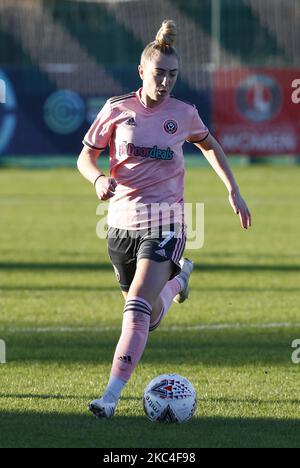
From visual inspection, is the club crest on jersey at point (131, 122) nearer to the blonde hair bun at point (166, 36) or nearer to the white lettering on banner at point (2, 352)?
the blonde hair bun at point (166, 36)

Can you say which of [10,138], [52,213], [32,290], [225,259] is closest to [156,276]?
[32,290]

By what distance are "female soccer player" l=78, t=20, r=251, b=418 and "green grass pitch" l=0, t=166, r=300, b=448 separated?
627 millimetres

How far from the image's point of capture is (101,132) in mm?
7082

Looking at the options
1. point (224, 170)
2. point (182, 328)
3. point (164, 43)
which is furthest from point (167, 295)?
point (182, 328)

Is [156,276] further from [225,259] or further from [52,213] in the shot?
[52,213]

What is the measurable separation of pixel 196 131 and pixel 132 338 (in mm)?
1406

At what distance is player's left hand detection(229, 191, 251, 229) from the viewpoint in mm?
7031

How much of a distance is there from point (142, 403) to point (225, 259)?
769cm

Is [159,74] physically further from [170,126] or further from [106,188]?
[106,188]

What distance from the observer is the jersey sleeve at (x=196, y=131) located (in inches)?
282

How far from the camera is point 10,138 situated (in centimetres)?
2788

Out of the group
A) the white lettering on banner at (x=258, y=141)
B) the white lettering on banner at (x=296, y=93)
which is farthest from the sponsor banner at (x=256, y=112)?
the white lettering on banner at (x=296, y=93)

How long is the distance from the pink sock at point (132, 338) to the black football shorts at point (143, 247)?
31cm
